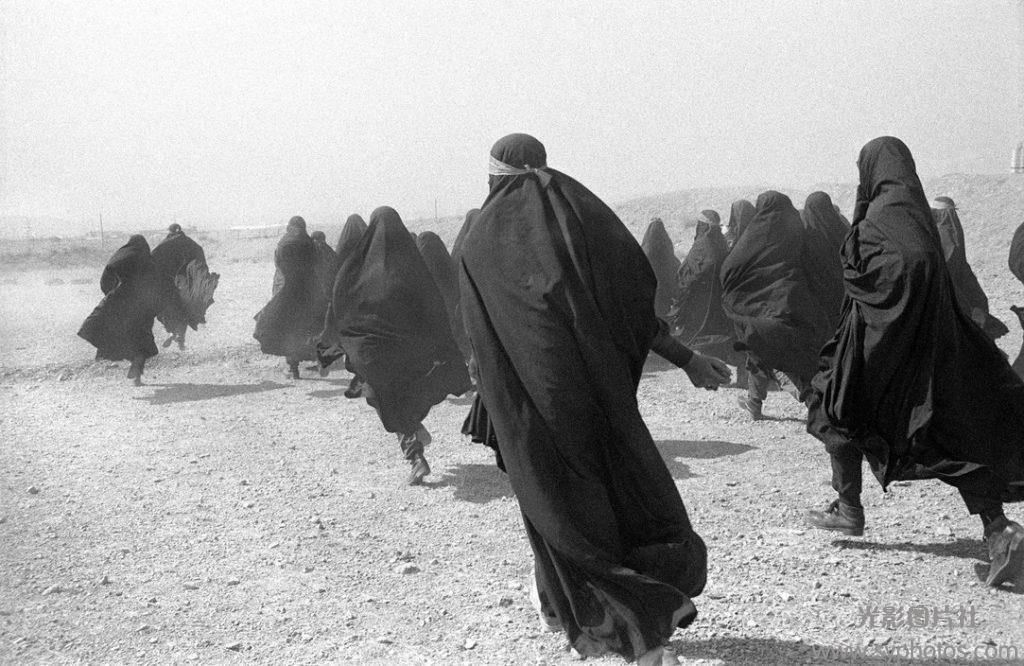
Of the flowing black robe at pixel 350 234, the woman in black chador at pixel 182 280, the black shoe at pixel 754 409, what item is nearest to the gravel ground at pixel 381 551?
the black shoe at pixel 754 409

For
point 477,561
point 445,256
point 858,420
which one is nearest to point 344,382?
point 445,256

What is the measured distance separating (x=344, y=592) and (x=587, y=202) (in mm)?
2196

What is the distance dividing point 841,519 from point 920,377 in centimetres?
97

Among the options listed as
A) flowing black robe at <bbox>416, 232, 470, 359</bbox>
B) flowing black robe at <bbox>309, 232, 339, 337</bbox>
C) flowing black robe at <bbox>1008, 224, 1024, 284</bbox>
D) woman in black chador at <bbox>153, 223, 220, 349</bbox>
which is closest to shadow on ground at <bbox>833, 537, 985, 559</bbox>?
flowing black robe at <bbox>1008, 224, 1024, 284</bbox>

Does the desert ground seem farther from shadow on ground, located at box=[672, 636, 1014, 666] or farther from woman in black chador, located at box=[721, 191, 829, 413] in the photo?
woman in black chador, located at box=[721, 191, 829, 413]

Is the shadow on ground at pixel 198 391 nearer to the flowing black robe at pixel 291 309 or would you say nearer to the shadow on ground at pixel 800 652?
the flowing black robe at pixel 291 309

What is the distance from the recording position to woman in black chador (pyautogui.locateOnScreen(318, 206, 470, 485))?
6.42 meters

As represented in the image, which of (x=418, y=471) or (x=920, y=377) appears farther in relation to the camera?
(x=418, y=471)

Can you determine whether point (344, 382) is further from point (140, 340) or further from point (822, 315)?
point (822, 315)

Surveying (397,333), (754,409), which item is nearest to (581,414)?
(397,333)

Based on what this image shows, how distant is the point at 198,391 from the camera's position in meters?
10.6

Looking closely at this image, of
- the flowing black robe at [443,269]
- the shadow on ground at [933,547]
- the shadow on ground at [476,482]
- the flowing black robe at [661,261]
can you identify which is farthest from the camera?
the flowing black robe at [661,261]

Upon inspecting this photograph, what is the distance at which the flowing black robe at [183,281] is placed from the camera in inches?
467

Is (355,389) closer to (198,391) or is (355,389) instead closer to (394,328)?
(394,328)
